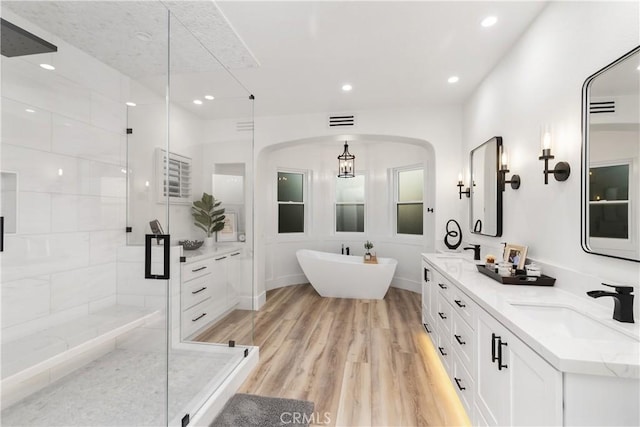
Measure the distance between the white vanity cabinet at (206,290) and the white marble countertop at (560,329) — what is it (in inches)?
86.4

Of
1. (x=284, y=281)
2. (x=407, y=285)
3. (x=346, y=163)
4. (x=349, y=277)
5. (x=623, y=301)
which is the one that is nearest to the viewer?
(x=623, y=301)

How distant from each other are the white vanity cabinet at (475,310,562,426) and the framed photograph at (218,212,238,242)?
7.72ft

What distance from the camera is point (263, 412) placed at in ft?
6.14

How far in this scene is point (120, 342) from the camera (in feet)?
8.27

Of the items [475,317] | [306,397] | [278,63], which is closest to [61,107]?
[278,63]

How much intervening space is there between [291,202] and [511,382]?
447cm

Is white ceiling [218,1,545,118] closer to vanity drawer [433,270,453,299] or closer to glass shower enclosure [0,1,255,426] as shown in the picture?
glass shower enclosure [0,1,255,426]

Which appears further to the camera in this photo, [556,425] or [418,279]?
[418,279]

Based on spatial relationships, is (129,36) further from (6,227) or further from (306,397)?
(306,397)

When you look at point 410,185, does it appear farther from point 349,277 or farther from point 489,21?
point 489,21

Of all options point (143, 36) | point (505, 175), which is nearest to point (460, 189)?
point (505, 175)

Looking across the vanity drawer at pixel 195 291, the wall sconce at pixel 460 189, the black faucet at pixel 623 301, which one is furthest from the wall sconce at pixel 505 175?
the vanity drawer at pixel 195 291

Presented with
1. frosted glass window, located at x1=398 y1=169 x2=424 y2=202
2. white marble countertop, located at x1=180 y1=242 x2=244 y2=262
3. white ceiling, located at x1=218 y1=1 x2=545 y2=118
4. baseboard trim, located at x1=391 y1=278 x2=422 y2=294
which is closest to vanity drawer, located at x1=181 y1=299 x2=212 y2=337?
white marble countertop, located at x1=180 y1=242 x2=244 y2=262

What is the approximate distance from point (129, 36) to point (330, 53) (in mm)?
1617
